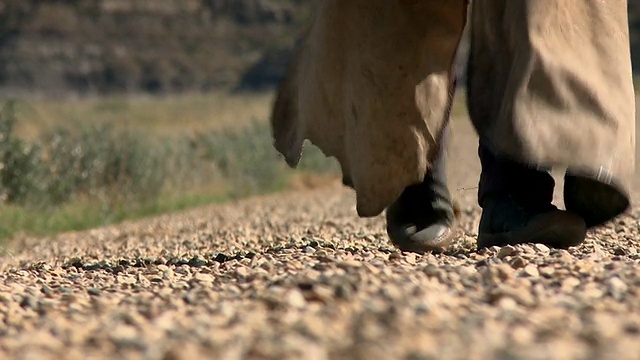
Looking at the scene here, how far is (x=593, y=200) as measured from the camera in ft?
11.6

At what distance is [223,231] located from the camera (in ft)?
21.1

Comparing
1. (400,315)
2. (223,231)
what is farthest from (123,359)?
(223,231)

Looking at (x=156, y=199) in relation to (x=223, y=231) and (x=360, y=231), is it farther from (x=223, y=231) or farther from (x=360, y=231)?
(x=360, y=231)

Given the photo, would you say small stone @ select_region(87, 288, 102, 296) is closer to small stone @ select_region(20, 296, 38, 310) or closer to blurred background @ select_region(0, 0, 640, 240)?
small stone @ select_region(20, 296, 38, 310)

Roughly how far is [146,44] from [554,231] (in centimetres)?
5960

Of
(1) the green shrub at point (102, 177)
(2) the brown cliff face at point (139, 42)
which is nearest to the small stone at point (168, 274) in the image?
(1) the green shrub at point (102, 177)

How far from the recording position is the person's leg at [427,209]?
13.1 ft

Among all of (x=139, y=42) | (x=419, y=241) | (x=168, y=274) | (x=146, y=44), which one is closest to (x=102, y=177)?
(x=419, y=241)

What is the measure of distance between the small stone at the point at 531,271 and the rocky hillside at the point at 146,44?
55.1 meters

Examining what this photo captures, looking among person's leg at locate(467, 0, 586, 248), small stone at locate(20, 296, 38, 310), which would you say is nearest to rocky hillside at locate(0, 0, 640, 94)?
person's leg at locate(467, 0, 586, 248)

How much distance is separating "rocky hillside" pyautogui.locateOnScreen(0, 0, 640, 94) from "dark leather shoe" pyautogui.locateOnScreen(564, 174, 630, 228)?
54.3 metres

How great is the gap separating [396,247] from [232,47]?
56394 mm

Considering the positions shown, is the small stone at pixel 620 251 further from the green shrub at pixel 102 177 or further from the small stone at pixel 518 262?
the green shrub at pixel 102 177

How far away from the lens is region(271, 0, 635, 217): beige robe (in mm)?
3314
